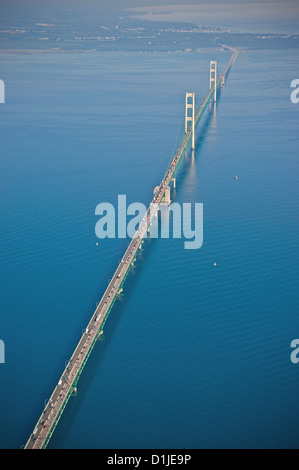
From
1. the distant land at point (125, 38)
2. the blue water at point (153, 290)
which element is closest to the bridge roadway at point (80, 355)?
the blue water at point (153, 290)

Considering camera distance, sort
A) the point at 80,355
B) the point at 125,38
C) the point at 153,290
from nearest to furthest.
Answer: the point at 80,355, the point at 153,290, the point at 125,38

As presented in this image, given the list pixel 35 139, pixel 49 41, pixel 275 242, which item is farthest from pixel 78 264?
pixel 49 41

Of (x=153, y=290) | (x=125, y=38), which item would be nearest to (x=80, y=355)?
(x=153, y=290)

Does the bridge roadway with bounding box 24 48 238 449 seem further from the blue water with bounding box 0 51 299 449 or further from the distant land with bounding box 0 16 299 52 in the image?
the distant land with bounding box 0 16 299 52

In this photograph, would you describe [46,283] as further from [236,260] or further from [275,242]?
[275,242]

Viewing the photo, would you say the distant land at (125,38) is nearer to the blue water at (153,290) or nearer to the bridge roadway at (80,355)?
the blue water at (153,290)

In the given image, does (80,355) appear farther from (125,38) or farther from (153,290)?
(125,38)
